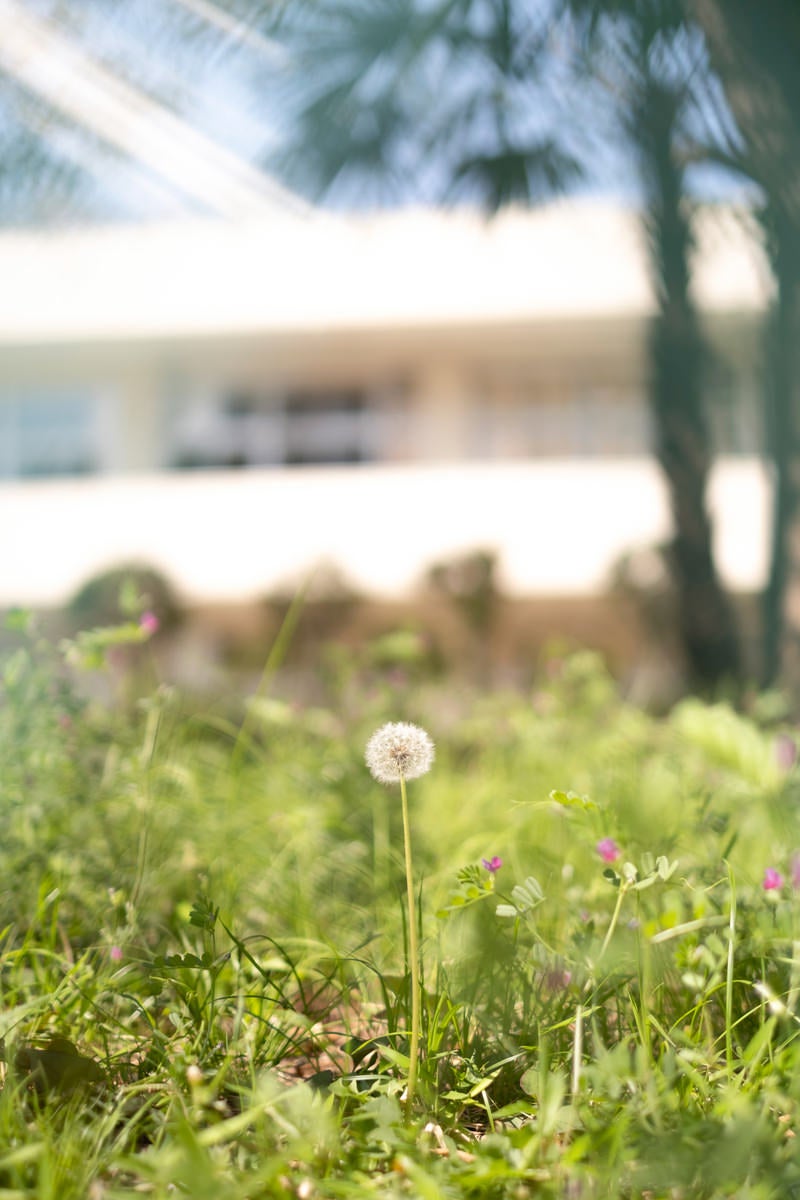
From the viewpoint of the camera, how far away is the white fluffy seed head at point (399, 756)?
3.05 ft

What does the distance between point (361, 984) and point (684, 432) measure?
16.0ft

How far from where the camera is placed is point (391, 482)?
11289 mm

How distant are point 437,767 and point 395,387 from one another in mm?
9959

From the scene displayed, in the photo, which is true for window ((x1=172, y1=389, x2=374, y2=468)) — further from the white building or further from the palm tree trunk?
the palm tree trunk

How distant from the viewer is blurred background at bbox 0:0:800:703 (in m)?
3.07

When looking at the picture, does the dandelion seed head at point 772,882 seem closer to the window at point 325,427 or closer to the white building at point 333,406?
the white building at point 333,406

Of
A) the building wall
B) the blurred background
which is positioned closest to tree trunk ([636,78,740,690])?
the blurred background

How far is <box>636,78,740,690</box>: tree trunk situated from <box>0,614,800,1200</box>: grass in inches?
118

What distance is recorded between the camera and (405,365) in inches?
476

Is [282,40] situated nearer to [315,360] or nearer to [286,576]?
[286,576]

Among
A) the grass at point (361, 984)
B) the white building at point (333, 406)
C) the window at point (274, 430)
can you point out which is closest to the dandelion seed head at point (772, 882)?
the grass at point (361, 984)

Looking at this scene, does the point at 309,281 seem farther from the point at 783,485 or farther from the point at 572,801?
the point at 572,801

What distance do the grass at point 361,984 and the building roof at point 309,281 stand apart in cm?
980

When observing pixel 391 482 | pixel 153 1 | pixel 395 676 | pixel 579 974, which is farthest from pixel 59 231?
pixel 391 482
